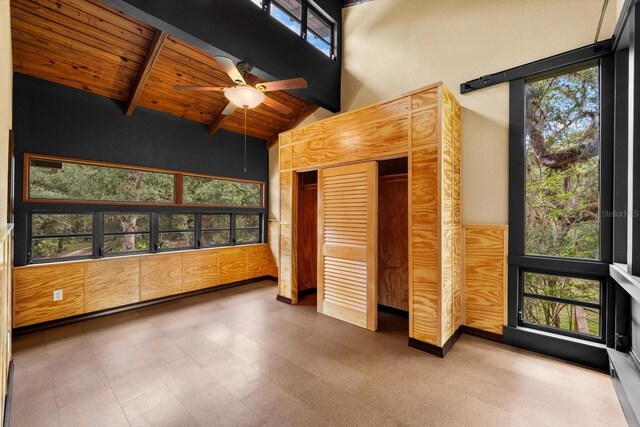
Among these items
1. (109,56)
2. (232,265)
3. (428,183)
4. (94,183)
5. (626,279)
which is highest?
(109,56)

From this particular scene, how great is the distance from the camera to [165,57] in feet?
11.0

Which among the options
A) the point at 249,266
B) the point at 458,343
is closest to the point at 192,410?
the point at 458,343

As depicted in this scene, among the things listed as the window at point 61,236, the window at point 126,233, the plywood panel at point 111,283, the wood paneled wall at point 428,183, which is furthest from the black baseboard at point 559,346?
the window at point 61,236

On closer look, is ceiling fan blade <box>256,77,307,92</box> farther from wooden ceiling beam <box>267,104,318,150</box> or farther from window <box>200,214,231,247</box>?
window <box>200,214,231,247</box>

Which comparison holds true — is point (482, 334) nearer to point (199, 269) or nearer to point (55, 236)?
point (199, 269)

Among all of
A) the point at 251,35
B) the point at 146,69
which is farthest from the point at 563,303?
the point at 146,69

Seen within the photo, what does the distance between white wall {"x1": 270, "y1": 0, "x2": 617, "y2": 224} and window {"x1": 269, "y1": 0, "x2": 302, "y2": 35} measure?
1.22 m

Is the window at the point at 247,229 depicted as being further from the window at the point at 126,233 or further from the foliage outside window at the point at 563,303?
the foliage outside window at the point at 563,303

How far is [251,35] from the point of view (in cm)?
313

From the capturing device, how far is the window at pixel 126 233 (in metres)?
3.83

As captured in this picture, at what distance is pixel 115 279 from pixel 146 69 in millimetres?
2829

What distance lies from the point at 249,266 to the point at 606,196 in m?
5.06

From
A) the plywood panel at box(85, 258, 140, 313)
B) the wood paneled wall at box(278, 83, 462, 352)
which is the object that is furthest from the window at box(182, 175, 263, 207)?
the wood paneled wall at box(278, 83, 462, 352)

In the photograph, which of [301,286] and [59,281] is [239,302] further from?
[59,281]
